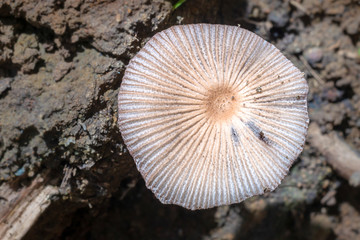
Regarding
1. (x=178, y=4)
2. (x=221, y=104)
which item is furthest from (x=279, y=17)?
(x=221, y=104)

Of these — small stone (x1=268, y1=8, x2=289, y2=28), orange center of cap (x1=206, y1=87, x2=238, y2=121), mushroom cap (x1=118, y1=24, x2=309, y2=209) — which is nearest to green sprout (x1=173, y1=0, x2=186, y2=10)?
mushroom cap (x1=118, y1=24, x2=309, y2=209)

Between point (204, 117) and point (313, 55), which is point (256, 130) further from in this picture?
point (313, 55)

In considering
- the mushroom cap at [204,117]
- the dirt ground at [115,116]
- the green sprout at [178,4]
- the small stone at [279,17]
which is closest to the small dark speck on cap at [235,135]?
the mushroom cap at [204,117]

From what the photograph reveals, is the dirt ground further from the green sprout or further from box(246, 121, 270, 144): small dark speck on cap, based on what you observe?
box(246, 121, 270, 144): small dark speck on cap

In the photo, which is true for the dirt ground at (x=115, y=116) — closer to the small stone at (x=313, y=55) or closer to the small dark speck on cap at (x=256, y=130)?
the small stone at (x=313, y=55)

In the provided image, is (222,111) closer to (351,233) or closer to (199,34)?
(199,34)
